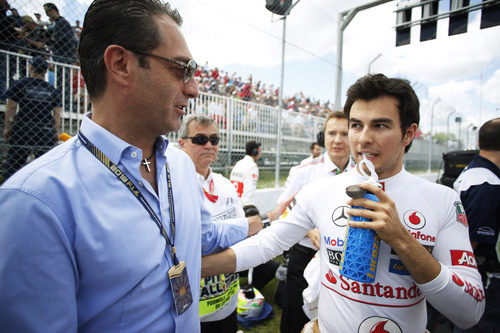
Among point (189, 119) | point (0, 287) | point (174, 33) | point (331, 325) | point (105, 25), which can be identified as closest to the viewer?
point (0, 287)

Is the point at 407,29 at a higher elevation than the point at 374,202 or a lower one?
higher

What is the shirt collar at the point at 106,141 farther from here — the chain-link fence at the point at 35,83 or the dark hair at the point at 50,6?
the dark hair at the point at 50,6

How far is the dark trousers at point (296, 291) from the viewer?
2.57 m

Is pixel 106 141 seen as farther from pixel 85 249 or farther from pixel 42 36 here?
pixel 42 36

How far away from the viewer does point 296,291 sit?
8.55 feet

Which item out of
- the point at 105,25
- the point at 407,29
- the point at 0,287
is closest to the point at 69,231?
the point at 0,287

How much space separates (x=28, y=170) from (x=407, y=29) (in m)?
6.82

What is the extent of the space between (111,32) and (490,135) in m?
3.12

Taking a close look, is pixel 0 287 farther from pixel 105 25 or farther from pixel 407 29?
pixel 407 29

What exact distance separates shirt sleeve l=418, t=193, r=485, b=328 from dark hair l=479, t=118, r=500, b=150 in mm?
1571

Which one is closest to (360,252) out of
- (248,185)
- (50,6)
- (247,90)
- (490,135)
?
(490,135)

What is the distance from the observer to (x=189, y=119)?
2.52m

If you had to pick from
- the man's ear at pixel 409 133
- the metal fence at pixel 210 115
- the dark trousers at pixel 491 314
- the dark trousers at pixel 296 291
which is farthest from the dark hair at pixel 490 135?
the metal fence at pixel 210 115

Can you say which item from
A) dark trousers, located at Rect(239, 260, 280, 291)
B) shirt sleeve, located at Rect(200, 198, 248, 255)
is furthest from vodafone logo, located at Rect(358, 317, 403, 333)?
dark trousers, located at Rect(239, 260, 280, 291)
